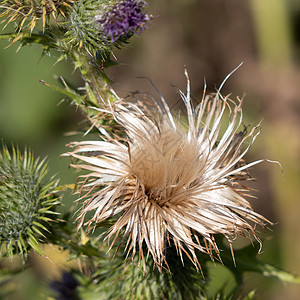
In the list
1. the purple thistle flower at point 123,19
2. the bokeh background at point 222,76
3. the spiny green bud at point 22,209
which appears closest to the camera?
the purple thistle flower at point 123,19

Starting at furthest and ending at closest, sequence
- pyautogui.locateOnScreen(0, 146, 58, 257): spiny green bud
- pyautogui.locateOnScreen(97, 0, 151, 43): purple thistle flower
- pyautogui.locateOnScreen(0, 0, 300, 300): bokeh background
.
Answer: pyautogui.locateOnScreen(0, 0, 300, 300): bokeh background → pyautogui.locateOnScreen(0, 146, 58, 257): spiny green bud → pyautogui.locateOnScreen(97, 0, 151, 43): purple thistle flower

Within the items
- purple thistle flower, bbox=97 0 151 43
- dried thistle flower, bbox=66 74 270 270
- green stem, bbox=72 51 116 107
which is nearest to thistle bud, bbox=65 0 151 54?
purple thistle flower, bbox=97 0 151 43

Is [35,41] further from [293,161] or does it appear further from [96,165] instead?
[293,161]

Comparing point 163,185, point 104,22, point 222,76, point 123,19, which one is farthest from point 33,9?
point 222,76

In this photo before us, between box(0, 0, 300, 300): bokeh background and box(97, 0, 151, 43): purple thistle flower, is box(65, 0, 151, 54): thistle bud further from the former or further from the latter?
box(0, 0, 300, 300): bokeh background

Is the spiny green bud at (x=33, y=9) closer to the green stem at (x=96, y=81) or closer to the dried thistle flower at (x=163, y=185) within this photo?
the green stem at (x=96, y=81)

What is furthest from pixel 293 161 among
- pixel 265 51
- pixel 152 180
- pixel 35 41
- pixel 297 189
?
pixel 35 41

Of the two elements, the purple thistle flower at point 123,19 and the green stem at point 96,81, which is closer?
the purple thistle flower at point 123,19

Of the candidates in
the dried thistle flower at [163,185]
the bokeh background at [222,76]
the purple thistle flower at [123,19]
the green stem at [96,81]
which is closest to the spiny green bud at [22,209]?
the dried thistle flower at [163,185]
